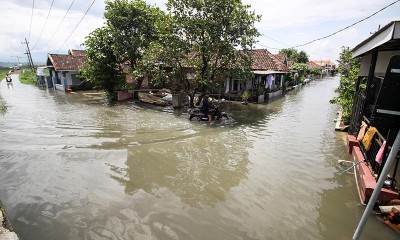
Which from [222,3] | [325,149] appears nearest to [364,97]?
[325,149]

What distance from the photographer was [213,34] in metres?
15.8

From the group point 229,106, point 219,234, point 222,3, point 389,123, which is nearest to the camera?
point 389,123

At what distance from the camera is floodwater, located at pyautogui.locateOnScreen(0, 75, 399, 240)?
502 cm

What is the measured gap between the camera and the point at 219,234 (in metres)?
4.83

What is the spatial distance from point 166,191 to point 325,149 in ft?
22.5

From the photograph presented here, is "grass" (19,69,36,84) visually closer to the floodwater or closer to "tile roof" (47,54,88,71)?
"tile roof" (47,54,88,71)

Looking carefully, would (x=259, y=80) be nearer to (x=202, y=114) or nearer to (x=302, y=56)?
(x=202, y=114)

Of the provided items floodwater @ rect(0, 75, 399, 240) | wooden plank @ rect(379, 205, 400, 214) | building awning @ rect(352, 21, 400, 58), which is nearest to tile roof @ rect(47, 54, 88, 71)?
floodwater @ rect(0, 75, 399, 240)

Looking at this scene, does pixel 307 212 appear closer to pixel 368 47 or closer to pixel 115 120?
pixel 368 47

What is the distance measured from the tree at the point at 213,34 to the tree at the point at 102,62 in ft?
23.3

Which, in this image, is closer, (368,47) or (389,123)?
(389,123)

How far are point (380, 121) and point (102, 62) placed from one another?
21717 millimetres

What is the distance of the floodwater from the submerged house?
63 centimetres

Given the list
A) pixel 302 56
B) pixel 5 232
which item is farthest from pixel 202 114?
pixel 302 56
